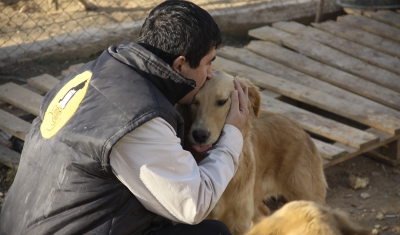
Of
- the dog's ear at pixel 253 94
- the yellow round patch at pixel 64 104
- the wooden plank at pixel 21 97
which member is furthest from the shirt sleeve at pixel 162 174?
the wooden plank at pixel 21 97

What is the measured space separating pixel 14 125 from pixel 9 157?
35cm

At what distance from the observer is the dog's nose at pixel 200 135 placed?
3.25 metres

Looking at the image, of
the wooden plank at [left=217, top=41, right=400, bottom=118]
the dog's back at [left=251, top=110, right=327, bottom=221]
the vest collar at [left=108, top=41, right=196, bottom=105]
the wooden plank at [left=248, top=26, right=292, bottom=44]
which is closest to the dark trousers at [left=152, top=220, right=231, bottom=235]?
the vest collar at [left=108, top=41, right=196, bottom=105]

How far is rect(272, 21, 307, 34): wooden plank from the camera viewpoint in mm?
6863

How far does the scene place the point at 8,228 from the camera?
2764 mm

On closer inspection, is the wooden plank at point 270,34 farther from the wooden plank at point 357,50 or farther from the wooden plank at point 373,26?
the wooden plank at point 373,26

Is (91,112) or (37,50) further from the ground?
(91,112)

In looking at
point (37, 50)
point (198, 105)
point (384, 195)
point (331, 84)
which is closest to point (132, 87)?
point (198, 105)

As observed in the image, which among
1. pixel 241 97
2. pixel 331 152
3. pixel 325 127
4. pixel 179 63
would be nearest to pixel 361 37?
pixel 325 127

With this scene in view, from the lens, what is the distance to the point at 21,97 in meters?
5.38

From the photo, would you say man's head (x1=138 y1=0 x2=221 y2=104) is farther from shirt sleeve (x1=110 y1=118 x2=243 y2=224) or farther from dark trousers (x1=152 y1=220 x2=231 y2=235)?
dark trousers (x1=152 y1=220 x2=231 y2=235)

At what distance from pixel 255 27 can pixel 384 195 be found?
134 inches

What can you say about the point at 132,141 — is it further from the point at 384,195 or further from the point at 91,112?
the point at 384,195

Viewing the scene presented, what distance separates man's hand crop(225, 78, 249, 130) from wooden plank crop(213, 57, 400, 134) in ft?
6.55
